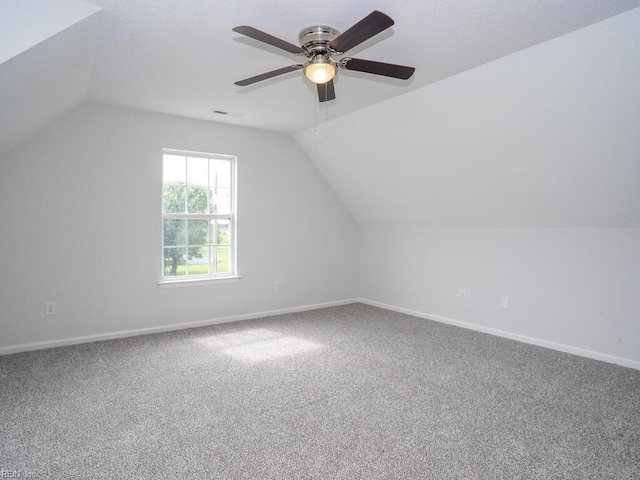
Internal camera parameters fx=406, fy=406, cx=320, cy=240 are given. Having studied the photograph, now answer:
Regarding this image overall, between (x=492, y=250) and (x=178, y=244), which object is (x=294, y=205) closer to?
(x=178, y=244)

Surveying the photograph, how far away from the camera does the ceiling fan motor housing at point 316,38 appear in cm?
222

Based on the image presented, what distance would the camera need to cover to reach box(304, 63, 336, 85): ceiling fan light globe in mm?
2295

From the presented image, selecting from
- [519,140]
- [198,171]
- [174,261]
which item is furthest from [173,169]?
[519,140]

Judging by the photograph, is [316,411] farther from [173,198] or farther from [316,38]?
[173,198]

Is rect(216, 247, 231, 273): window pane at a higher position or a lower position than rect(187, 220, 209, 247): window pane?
lower

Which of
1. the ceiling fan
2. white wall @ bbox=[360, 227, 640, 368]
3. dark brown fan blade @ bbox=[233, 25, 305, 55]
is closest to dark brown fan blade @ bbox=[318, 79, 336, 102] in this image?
the ceiling fan

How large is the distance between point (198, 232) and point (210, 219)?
201 mm

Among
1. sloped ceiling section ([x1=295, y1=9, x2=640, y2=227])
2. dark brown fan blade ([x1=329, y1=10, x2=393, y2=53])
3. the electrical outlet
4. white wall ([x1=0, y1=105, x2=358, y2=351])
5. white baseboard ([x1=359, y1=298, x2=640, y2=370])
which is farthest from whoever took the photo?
the electrical outlet

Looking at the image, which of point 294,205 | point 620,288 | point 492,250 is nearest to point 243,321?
point 294,205

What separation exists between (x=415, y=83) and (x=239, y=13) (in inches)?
63.8

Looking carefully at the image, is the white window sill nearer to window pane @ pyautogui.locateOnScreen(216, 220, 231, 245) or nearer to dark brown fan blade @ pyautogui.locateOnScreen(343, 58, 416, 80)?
window pane @ pyautogui.locateOnScreen(216, 220, 231, 245)

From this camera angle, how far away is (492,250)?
167 inches

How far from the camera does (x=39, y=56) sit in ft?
7.07

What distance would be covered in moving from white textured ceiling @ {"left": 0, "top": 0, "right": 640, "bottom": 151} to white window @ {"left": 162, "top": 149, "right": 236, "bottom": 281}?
99 centimetres
